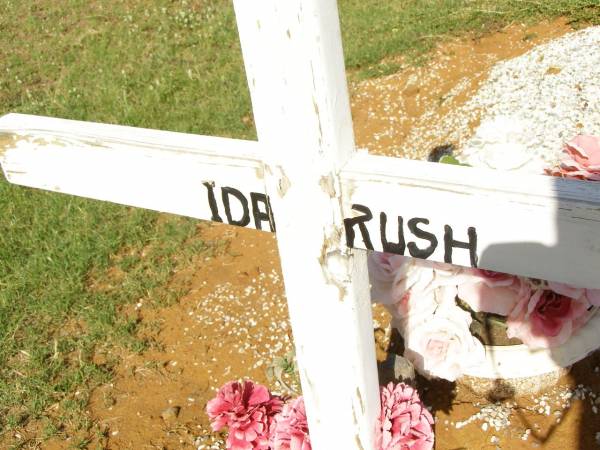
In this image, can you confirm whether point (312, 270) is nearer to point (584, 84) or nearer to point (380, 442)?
point (380, 442)

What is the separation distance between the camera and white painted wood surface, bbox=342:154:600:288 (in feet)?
3.51

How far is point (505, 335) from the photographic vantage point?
2152 mm

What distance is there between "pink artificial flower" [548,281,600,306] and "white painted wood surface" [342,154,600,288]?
0.62 metres

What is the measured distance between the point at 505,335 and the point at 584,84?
1888 mm

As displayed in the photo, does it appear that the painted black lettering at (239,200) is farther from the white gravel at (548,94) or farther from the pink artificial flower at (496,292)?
the white gravel at (548,94)

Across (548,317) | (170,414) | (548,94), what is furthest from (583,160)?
(548,94)

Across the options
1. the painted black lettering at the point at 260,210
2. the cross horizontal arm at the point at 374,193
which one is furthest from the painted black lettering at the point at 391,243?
the painted black lettering at the point at 260,210

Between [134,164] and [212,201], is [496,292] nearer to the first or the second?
[212,201]

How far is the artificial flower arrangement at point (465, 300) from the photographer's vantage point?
185cm

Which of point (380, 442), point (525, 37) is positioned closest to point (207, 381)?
point (380, 442)

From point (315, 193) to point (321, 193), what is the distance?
1cm

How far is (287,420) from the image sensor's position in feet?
6.00

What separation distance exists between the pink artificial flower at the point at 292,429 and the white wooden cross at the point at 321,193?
0.17m

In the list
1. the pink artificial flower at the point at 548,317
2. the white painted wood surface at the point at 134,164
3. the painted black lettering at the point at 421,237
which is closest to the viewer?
the painted black lettering at the point at 421,237
